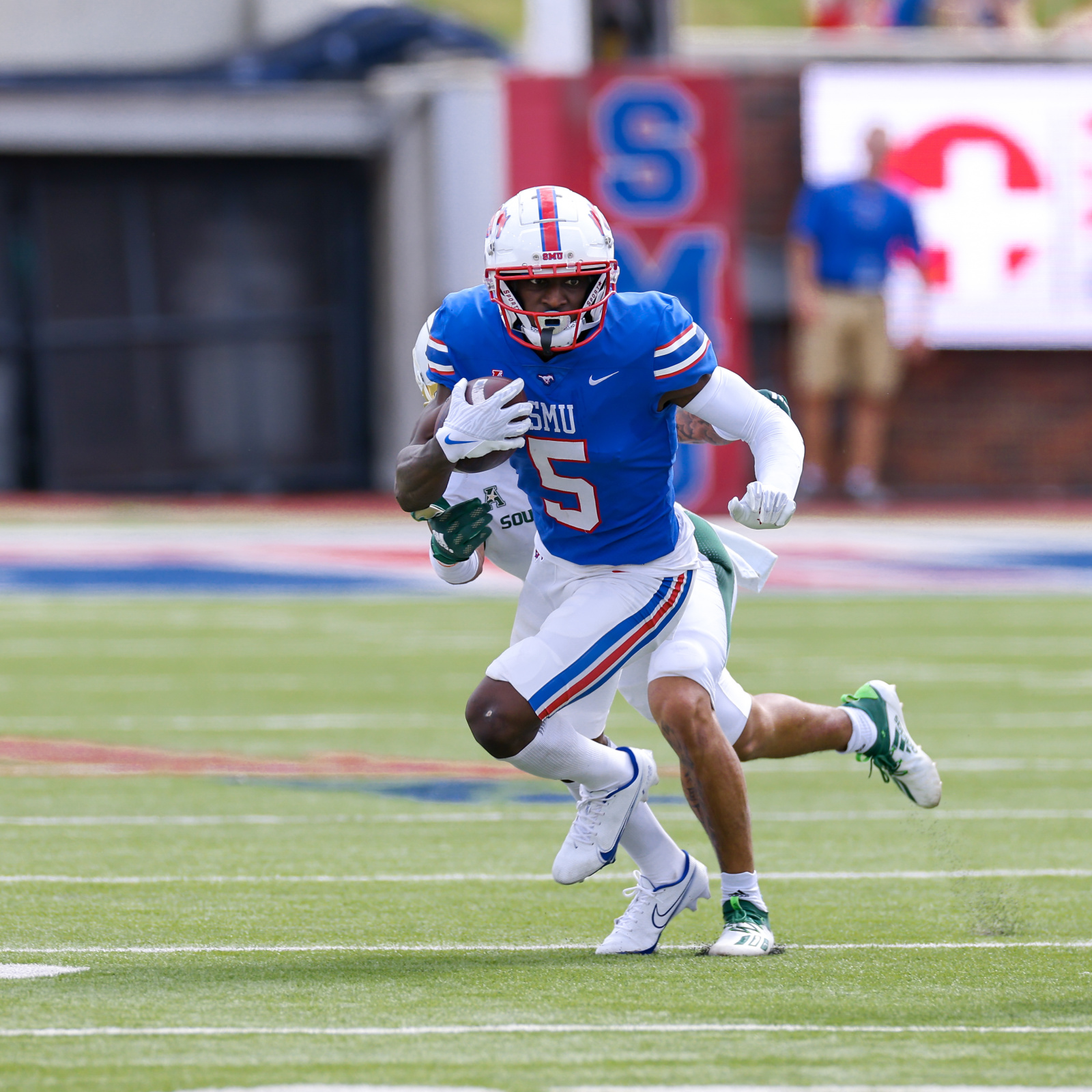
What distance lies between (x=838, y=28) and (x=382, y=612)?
1186 cm

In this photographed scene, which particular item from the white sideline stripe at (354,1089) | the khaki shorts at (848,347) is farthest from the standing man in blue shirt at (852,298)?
the white sideline stripe at (354,1089)

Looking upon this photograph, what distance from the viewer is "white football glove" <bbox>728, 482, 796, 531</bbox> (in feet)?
15.7

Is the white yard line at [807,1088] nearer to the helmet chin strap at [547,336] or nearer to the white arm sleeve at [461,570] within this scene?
the helmet chin strap at [547,336]

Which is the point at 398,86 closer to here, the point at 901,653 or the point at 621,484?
the point at 901,653

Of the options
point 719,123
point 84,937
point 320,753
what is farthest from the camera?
point 719,123

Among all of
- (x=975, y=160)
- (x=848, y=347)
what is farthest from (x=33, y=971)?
(x=975, y=160)

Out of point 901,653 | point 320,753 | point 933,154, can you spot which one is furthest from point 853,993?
point 933,154

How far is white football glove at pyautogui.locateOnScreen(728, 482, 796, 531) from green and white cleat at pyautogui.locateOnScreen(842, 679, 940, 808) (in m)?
0.96

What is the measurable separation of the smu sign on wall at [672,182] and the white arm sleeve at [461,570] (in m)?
12.2

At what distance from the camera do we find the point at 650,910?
4.96m

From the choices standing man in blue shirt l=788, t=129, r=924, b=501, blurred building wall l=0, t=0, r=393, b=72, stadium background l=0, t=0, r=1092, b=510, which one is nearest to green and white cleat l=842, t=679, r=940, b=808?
standing man in blue shirt l=788, t=129, r=924, b=501

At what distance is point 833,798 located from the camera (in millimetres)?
7457

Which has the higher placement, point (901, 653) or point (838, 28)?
point (838, 28)

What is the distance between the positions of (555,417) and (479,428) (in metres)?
0.28
